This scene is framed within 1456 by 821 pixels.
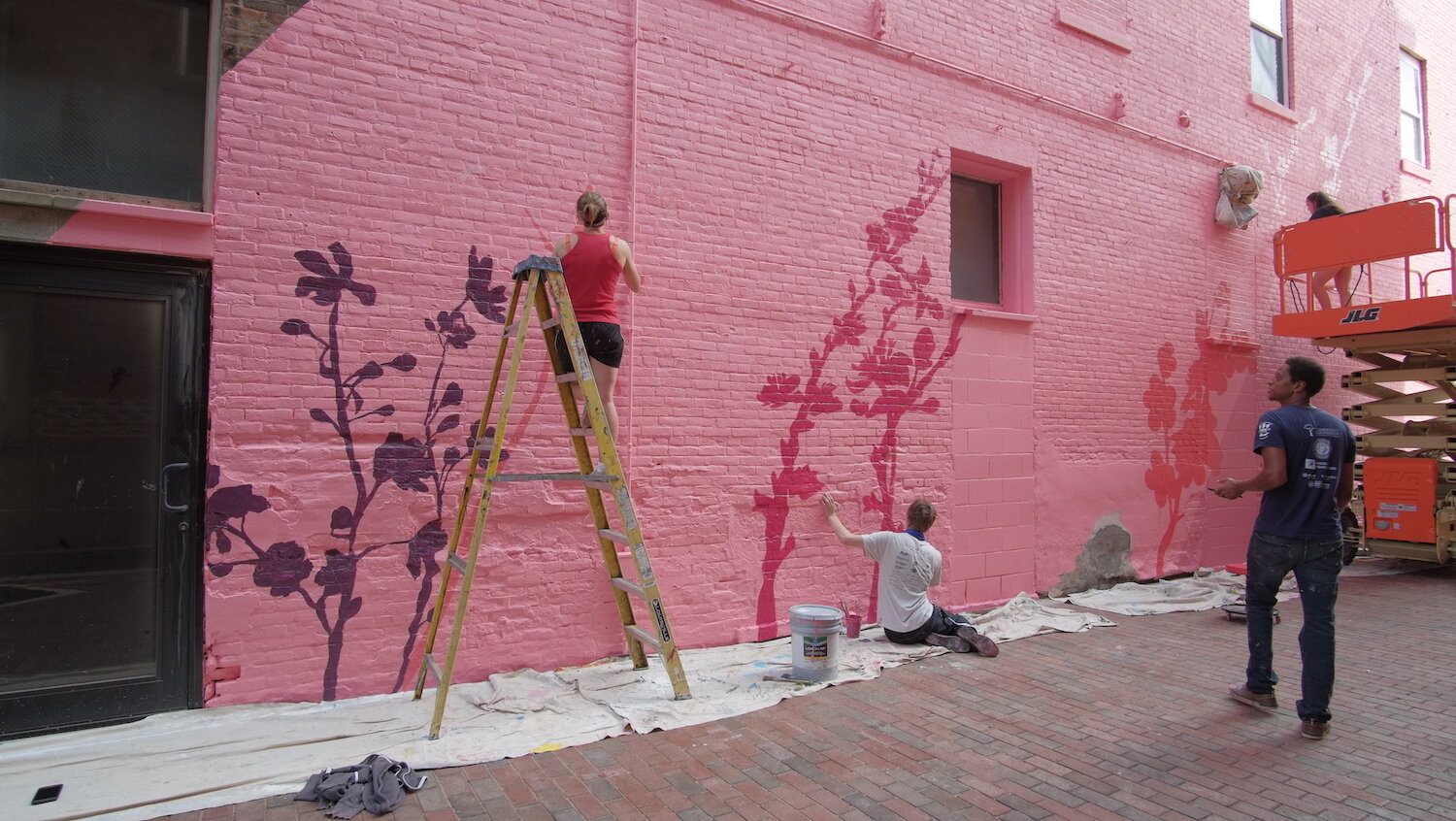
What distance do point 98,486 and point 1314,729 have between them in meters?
6.45

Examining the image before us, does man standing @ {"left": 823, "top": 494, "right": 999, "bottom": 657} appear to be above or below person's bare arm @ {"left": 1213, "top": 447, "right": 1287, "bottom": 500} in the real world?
below

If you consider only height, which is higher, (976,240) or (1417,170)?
(1417,170)

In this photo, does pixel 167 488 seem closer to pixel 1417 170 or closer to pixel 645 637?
pixel 645 637

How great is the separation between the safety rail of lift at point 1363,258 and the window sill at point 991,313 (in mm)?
3834

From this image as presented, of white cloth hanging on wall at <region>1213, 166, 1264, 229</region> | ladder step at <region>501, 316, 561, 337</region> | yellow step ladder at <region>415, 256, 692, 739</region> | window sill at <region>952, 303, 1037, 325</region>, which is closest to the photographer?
yellow step ladder at <region>415, 256, 692, 739</region>

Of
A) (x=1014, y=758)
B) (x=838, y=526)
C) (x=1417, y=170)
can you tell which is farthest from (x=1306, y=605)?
(x=1417, y=170)

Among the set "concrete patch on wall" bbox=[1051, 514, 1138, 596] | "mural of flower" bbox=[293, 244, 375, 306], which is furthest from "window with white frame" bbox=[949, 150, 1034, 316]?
"mural of flower" bbox=[293, 244, 375, 306]

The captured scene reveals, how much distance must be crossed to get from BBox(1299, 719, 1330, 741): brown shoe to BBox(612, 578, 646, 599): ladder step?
11.7 feet

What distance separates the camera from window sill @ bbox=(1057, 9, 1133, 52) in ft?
25.1

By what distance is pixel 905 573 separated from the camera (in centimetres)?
557

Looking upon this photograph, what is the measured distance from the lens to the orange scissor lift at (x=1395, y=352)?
7.98 m

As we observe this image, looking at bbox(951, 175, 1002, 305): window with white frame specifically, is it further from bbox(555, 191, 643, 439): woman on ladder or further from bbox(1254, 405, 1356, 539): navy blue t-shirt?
bbox(555, 191, 643, 439): woman on ladder

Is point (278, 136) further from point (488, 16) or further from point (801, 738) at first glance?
point (801, 738)

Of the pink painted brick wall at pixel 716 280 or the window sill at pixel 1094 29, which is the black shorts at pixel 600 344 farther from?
the window sill at pixel 1094 29
